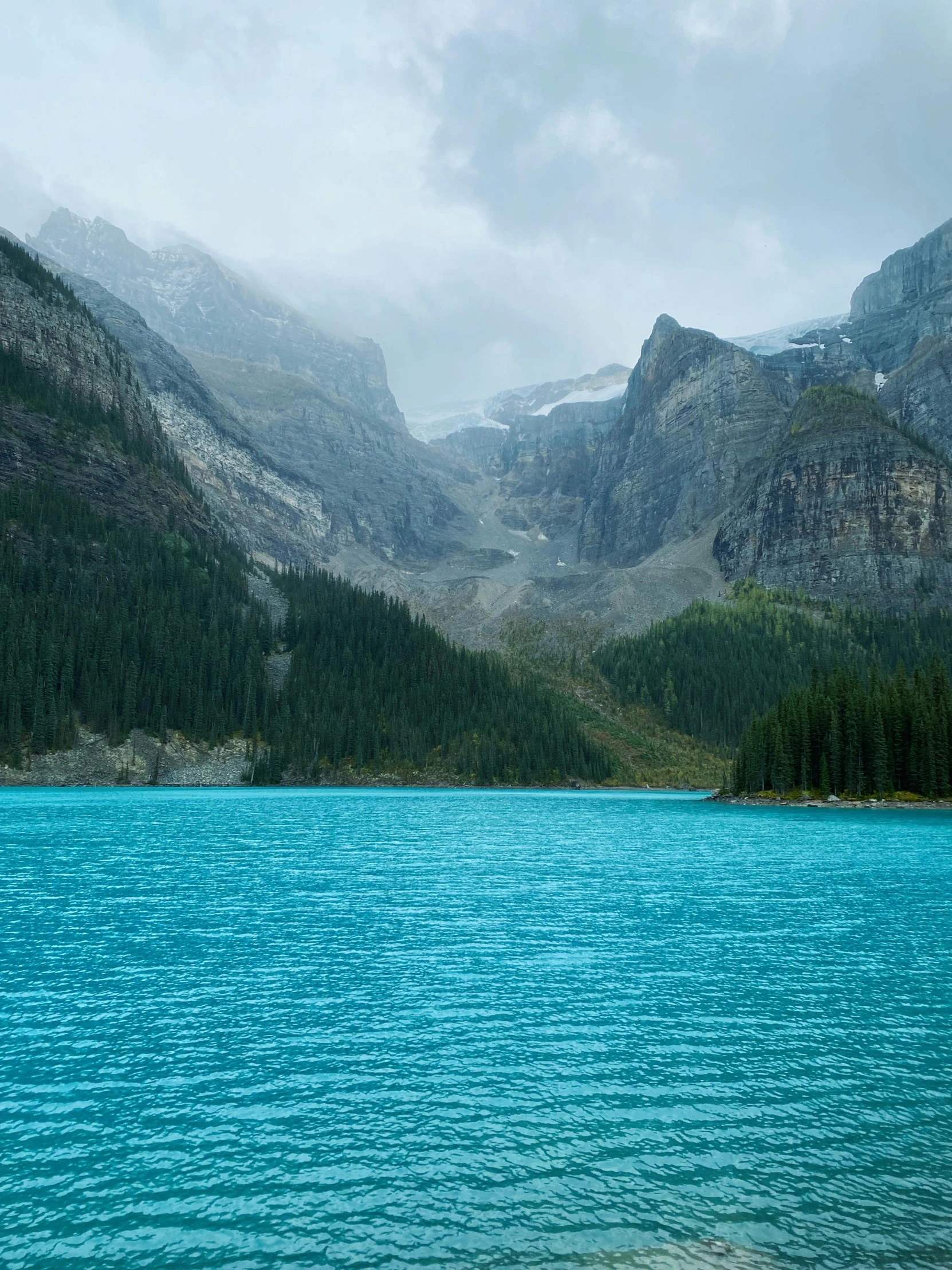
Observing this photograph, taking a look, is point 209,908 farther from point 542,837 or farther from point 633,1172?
point 542,837

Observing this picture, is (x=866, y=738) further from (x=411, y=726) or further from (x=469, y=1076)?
(x=469, y=1076)

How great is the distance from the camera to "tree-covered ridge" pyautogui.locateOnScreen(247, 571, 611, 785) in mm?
164750

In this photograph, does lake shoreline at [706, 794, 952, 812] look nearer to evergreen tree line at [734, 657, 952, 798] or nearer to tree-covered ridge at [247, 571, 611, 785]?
evergreen tree line at [734, 657, 952, 798]

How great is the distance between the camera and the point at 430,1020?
72.8 feet

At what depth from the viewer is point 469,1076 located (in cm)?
1848

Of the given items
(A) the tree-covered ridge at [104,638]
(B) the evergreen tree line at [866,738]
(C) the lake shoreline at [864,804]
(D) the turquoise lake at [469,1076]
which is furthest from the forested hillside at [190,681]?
(D) the turquoise lake at [469,1076]

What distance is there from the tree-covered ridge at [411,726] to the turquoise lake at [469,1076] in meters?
121

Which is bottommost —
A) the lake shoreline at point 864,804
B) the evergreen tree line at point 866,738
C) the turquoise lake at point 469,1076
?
the turquoise lake at point 469,1076

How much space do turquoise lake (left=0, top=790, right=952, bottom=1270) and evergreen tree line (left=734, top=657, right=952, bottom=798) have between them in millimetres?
75526

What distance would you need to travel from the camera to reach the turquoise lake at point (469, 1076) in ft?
40.1


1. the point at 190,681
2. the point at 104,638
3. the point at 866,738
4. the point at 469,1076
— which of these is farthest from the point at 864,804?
the point at 104,638

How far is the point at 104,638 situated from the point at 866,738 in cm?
13732

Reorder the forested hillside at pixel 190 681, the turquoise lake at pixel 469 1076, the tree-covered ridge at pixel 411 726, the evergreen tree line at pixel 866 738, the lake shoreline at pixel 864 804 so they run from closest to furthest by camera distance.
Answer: the turquoise lake at pixel 469 1076 < the lake shoreline at pixel 864 804 < the evergreen tree line at pixel 866 738 < the forested hillside at pixel 190 681 < the tree-covered ridge at pixel 411 726

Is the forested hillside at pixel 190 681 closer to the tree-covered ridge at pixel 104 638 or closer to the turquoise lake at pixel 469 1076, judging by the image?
the tree-covered ridge at pixel 104 638
